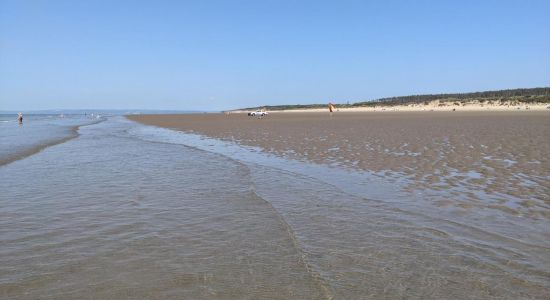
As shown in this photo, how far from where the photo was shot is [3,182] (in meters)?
10.8

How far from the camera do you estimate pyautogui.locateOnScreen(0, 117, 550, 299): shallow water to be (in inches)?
171

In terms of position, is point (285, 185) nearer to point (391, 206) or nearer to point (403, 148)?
point (391, 206)

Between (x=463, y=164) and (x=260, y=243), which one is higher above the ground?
(x=463, y=164)

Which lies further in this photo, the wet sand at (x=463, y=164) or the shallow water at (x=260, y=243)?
the wet sand at (x=463, y=164)

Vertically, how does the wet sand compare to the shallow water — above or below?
above

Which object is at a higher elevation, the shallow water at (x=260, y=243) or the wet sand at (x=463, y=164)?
the wet sand at (x=463, y=164)

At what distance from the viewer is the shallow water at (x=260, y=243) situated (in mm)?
4340

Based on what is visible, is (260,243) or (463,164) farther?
(463,164)

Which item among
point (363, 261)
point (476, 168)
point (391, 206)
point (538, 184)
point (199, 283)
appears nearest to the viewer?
point (199, 283)

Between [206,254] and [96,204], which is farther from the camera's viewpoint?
[96,204]

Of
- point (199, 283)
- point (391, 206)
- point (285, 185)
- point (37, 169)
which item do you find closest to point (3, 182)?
point (37, 169)

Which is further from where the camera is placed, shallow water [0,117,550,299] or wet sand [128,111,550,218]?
wet sand [128,111,550,218]

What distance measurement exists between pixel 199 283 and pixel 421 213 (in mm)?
4608

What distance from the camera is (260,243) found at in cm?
575
